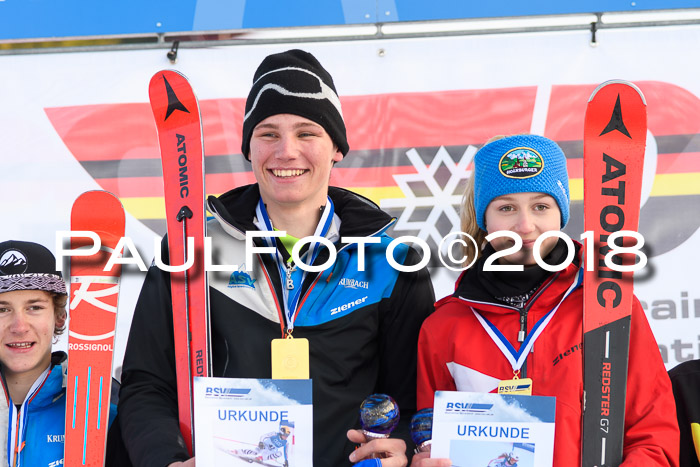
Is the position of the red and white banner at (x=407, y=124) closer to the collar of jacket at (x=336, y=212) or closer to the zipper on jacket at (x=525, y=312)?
the collar of jacket at (x=336, y=212)

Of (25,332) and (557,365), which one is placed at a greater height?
(25,332)

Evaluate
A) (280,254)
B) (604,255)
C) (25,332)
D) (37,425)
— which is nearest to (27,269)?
(25,332)

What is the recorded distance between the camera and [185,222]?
2.13 metres

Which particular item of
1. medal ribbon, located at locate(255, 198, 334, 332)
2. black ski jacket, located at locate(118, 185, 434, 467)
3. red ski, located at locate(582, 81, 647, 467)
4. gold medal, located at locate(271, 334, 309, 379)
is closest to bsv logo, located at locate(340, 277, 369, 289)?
black ski jacket, located at locate(118, 185, 434, 467)

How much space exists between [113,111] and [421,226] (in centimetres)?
138

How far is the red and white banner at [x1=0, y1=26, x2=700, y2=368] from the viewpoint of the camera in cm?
289

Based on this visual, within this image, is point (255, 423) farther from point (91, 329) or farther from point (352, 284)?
point (91, 329)

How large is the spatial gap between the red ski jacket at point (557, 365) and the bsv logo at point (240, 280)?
50 centimetres

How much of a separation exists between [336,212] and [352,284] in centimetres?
27

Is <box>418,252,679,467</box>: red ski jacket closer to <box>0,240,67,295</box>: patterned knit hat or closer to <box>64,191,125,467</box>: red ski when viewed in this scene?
<box>64,191,125,467</box>: red ski

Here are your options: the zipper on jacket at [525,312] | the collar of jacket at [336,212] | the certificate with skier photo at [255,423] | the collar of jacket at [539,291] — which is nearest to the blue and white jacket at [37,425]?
the certificate with skier photo at [255,423]

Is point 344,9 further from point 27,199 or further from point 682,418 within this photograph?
point 682,418

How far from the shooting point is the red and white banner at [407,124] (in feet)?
9.50

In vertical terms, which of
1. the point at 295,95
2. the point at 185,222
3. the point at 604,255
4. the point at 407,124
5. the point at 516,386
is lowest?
the point at 516,386
